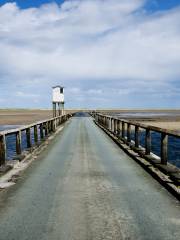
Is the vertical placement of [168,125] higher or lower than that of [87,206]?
lower

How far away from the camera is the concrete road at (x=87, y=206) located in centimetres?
493

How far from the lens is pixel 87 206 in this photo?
619 cm

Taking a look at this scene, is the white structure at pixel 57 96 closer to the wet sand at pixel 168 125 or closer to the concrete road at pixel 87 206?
the wet sand at pixel 168 125

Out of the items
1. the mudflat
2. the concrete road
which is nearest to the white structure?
the mudflat

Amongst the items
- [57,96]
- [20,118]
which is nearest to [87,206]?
[57,96]

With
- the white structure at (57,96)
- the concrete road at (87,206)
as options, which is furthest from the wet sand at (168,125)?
the concrete road at (87,206)

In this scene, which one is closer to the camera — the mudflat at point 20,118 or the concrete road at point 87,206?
the concrete road at point 87,206

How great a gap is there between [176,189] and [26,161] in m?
5.71

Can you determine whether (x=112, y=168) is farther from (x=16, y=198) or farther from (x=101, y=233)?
(x=101, y=233)

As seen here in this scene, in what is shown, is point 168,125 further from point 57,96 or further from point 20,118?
point 20,118

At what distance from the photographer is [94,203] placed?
20.9 feet

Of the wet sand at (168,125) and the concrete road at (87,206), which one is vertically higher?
the concrete road at (87,206)

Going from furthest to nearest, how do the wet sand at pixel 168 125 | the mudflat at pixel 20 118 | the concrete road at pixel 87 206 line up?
the mudflat at pixel 20 118 < the wet sand at pixel 168 125 < the concrete road at pixel 87 206

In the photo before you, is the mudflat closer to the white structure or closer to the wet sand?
the white structure
